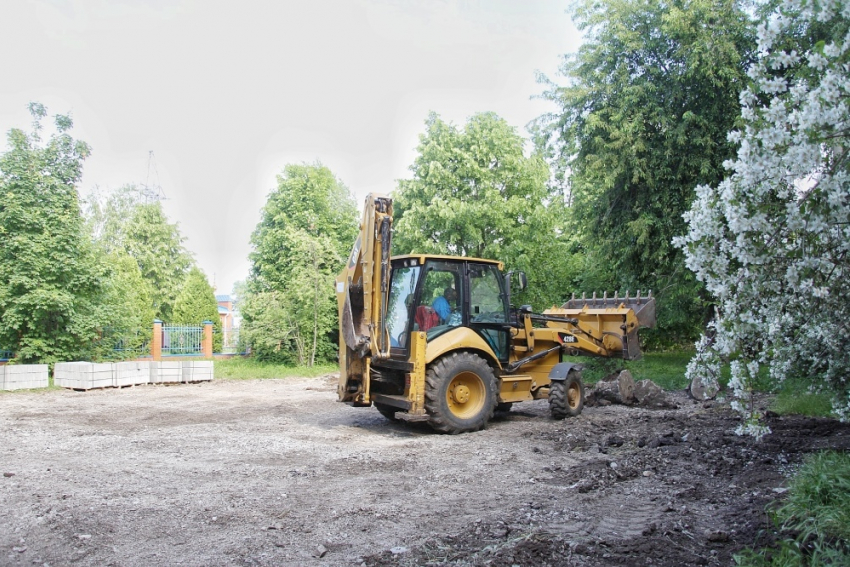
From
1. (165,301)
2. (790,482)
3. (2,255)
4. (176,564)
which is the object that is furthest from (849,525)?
(165,301)

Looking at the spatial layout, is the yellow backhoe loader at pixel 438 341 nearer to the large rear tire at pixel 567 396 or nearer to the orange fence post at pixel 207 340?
the large rear tire at pixel 567 396

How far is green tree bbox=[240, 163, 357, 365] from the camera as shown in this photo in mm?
22047

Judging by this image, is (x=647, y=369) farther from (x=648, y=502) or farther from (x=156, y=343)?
(x=156, y=343)

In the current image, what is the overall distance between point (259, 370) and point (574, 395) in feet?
42.0

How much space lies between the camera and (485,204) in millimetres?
20828

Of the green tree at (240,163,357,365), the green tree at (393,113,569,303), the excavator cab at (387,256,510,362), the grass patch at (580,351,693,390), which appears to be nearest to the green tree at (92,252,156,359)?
the green tree at (240,163,357,365)

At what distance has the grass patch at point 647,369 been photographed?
44.7 feet

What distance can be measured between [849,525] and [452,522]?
2508 millimetres

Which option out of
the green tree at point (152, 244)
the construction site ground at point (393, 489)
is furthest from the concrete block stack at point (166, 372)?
the green tree at point (152, 244)

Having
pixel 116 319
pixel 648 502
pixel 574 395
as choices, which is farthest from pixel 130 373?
pixel 648 502

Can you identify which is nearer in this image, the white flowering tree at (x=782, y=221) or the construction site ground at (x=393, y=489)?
the white flowering tree at (x=782, y=221)

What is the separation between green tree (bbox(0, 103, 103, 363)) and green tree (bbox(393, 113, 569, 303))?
961cm

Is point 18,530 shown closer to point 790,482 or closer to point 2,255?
point 790,482

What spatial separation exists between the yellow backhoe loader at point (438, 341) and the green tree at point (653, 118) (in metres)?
4.85
